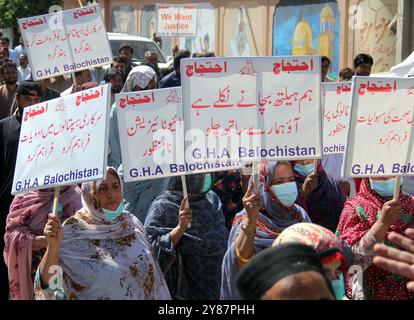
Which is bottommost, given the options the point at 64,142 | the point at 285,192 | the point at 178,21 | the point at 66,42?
the point at 178,21

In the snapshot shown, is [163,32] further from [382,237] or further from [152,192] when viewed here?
[382,237]

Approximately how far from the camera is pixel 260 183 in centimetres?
495

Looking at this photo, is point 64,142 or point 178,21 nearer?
point 64,142

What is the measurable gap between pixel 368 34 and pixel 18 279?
1394 cm

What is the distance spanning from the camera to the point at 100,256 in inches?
184

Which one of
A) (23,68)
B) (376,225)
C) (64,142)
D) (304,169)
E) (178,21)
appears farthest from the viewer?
(178,21)

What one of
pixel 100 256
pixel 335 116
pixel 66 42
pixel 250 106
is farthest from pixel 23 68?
pixel 100 256

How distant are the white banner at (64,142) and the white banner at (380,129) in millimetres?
1228

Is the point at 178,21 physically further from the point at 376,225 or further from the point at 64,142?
the point at 376,225

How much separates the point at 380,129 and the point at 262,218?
29.4 inches

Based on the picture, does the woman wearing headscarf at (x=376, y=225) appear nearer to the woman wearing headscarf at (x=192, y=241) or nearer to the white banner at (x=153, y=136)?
the white banner at (x=153, y=136)

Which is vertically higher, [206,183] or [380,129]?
[380,129]

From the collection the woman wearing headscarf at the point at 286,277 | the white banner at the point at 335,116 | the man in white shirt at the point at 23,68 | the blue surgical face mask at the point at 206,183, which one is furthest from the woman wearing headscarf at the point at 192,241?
the man in white shirt at the point at 23,68

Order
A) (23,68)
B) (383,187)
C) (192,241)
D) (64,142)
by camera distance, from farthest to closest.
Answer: (23,68), (192,241), (383,187), (64,142)
